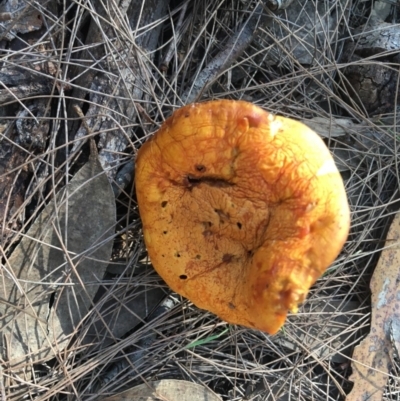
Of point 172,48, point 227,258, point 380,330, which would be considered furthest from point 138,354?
point 172,48

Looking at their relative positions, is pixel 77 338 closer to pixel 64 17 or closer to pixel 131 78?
pixel 131 78

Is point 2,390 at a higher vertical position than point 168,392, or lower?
higher

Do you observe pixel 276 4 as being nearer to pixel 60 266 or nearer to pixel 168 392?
pixel 60 266

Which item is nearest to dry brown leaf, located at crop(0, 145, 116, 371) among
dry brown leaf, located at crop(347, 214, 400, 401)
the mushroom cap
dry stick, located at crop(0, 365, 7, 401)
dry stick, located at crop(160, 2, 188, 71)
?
dry stick, located at crop(0, 365, 7, 401)

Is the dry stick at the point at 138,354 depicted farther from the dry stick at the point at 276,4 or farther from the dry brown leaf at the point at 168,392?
the dry stick at the point at 276,4

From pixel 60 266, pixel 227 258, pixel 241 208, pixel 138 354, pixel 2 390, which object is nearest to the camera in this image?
pixel 241 208

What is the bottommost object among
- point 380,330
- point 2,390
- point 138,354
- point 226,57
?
point 380,330

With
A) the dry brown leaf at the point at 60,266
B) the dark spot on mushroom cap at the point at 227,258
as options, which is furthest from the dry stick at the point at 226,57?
the dark spot on mushroom cap at the point at 227,258
